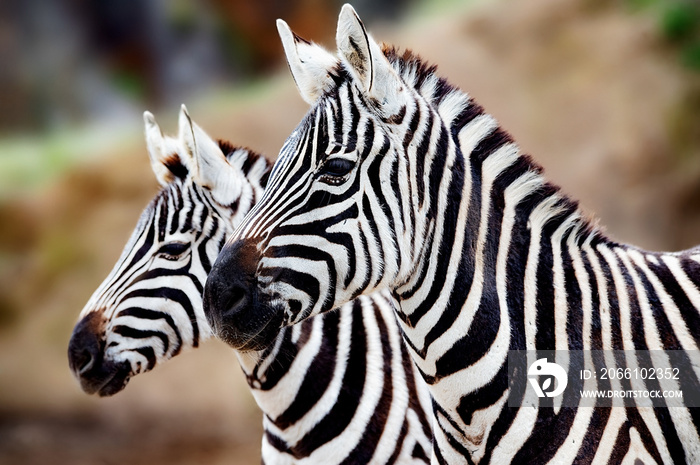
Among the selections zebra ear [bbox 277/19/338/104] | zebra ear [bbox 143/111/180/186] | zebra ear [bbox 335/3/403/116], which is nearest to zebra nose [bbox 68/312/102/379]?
zebra ear [bbox 143/111/180/186]

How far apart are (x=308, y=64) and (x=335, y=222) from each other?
2.53ft

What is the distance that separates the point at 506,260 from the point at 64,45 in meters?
16.0

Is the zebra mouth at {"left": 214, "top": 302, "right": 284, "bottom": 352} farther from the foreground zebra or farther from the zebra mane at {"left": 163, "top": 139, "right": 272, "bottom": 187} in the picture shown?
the zebra mane at {"left": 163, "top": 139, "right": 272, "bottom": 187}

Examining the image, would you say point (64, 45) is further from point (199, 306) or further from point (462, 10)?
point (199, 306)

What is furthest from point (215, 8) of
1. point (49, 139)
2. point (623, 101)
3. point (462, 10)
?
point (623, 101)

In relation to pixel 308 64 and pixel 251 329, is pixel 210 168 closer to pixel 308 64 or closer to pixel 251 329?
pixel 308 64

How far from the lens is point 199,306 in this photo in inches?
170

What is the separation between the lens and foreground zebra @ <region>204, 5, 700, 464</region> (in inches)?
110

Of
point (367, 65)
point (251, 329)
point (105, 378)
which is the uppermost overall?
point (367, 65)

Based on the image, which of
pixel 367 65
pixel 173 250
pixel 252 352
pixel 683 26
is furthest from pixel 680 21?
pixel 367 65

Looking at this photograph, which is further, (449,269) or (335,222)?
(449,269)

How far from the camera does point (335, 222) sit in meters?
2.82

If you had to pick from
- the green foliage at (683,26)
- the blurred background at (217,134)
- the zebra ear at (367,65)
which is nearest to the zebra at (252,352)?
the zebra ear at (367,65)

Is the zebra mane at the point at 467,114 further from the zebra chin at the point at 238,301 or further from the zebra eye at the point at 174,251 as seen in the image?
the zebra eye at the point at 174,251
